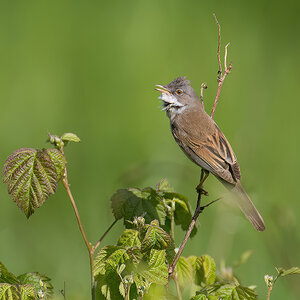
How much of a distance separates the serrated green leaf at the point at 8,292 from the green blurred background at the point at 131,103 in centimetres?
218

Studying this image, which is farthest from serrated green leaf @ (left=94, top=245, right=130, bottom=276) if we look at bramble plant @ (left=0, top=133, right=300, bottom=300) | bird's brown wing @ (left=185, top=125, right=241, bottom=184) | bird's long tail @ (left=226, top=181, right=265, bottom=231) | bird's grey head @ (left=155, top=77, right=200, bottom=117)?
bird's grey head @ (left=155, top=77, right=200, bottom=117)

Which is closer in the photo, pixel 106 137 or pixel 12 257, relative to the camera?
pixel 12 257

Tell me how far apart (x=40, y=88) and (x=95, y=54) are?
0.83 m

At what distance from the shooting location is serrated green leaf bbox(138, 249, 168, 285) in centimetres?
250

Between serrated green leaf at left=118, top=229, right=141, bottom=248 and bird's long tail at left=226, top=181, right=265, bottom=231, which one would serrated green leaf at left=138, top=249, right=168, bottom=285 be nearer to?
serrated green leaf at left=118, top=229, right=141, bottom=248

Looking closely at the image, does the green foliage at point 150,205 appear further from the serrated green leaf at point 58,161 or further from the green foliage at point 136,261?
the serrated green leaf at point 58,161

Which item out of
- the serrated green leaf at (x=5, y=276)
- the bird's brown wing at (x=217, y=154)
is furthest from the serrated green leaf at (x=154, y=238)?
the bird's brown wing at (x=217, y=154)

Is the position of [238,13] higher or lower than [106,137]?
higher

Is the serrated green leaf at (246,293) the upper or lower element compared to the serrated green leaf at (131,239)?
lower

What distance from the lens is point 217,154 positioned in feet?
13.7

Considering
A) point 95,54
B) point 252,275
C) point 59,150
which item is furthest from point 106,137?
point 59,150

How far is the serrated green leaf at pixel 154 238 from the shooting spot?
2484 millimetres

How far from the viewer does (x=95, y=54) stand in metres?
7.41

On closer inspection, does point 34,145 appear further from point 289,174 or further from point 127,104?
point 289,174
